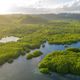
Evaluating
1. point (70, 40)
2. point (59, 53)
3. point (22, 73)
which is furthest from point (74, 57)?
point (70, 40)

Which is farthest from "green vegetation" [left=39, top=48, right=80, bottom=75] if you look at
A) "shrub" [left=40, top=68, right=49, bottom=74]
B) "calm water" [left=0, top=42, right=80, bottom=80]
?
"calm water" [left=0, top=42, right=80, bottom=80]

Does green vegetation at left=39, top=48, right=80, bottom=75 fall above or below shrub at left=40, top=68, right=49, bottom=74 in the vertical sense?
above

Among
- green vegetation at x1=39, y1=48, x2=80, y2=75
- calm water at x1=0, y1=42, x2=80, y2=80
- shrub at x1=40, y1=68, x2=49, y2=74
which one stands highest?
green vegetation at x1=39, y1=48, x2=80, y2=75

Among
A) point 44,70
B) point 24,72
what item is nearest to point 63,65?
point 44,70

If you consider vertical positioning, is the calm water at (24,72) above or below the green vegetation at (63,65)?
below

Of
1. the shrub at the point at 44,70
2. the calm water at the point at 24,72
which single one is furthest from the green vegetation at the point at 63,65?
the calm water at the point at 24,72

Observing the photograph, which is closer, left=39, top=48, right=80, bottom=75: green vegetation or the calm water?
the calm water

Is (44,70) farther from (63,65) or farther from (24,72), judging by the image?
(24,72)

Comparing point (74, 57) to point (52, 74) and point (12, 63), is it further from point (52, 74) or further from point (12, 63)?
point (12, 63)

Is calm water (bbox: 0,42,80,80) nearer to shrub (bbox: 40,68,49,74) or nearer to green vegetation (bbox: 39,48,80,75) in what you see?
shrub (bbox: 40,68,49,74)

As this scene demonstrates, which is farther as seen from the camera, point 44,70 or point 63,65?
point 63,65

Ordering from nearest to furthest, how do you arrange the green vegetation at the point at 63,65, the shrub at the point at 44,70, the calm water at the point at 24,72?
the calm water at the point at 24,72
the green vegetation at the point at 63,65
the shrub at the point at 44,70

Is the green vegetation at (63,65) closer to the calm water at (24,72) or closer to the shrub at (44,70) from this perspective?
the shrub at (44,70)

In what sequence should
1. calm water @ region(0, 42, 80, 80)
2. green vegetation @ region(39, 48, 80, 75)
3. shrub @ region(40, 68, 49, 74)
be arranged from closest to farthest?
calm water @ region(0, 42, 80, 80) → green vegetation @ region(39, 48, 80, 75) → shrub @ region(40, 68, 49, 74)
